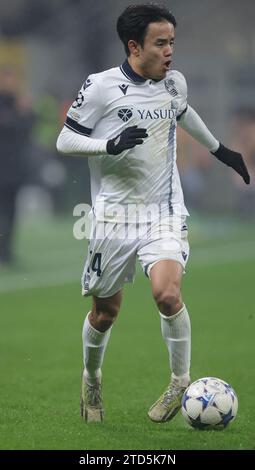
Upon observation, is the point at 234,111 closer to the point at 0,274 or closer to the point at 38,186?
the point at 38,186

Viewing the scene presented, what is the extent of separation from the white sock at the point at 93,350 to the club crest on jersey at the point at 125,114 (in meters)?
1.06

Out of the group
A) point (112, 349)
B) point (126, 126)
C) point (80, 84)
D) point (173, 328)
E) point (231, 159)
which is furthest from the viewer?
point (80, 84)

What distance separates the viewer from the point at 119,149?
557 cm

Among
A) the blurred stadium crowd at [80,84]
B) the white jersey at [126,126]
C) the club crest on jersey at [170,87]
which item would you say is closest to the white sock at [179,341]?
the white jersey at [126,126]

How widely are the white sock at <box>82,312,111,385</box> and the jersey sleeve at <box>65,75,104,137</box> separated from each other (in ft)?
3.30

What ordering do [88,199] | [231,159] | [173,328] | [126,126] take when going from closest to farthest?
1. [173,328]
2. [126,126]
3. [231,159]
4. [88,199]

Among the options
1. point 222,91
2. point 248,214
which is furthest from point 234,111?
point 248,214

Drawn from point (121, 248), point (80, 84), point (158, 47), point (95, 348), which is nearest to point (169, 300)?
point (121, 248)

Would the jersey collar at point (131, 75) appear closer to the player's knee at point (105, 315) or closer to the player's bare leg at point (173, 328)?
the player's bare leg at point (173, 328)

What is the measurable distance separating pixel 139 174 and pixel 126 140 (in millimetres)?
394

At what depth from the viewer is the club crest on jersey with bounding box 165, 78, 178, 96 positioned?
602 centimetres

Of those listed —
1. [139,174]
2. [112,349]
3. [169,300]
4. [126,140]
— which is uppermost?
[126,140]

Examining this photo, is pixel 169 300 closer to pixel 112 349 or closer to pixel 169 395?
pixel 169 395

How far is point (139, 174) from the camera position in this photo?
5.92m
